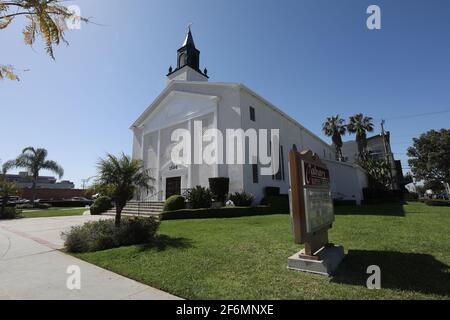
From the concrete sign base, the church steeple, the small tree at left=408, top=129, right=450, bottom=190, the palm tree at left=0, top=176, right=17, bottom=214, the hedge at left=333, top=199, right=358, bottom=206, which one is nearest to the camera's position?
the concrete sign base

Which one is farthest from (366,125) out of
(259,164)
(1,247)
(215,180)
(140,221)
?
(1,247)

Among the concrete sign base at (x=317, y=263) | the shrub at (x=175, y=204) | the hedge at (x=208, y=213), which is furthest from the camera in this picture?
the shrub at (x=175, y=204)

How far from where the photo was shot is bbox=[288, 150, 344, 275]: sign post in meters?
4.54

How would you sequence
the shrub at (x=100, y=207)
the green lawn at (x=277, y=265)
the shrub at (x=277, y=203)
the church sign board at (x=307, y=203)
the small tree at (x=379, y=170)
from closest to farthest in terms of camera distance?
the green lawn at (x=277, y=265) → the church sign board at (x=307, y=203) → the shrub at (x=277, y=203) → the shrub at (x=100, y=207) → the small tree at (x=379, y=170)

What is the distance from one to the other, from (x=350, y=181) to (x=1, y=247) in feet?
91.1

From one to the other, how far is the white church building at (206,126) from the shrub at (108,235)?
1015 centimetres

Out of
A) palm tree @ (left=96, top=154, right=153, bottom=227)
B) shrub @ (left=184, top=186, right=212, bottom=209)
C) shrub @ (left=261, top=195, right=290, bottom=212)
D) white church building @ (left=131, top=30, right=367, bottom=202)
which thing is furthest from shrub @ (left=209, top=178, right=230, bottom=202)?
palm tree @ (left=96, top=154, right=153, bottom=227)

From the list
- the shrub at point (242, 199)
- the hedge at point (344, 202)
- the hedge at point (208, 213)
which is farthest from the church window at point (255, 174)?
the hedge at point (344, 202)

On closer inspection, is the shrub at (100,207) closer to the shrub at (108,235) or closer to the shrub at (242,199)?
the shrub at (242,199)

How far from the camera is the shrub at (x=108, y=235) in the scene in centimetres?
728

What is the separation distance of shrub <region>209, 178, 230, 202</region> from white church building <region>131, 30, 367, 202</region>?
846 millimetres

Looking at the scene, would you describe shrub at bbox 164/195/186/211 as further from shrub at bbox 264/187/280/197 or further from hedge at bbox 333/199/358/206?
hedge at bbox 333/199/358/206

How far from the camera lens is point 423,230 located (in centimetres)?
774

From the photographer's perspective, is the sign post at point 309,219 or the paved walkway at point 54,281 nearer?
the paved walkway at point 54,281
